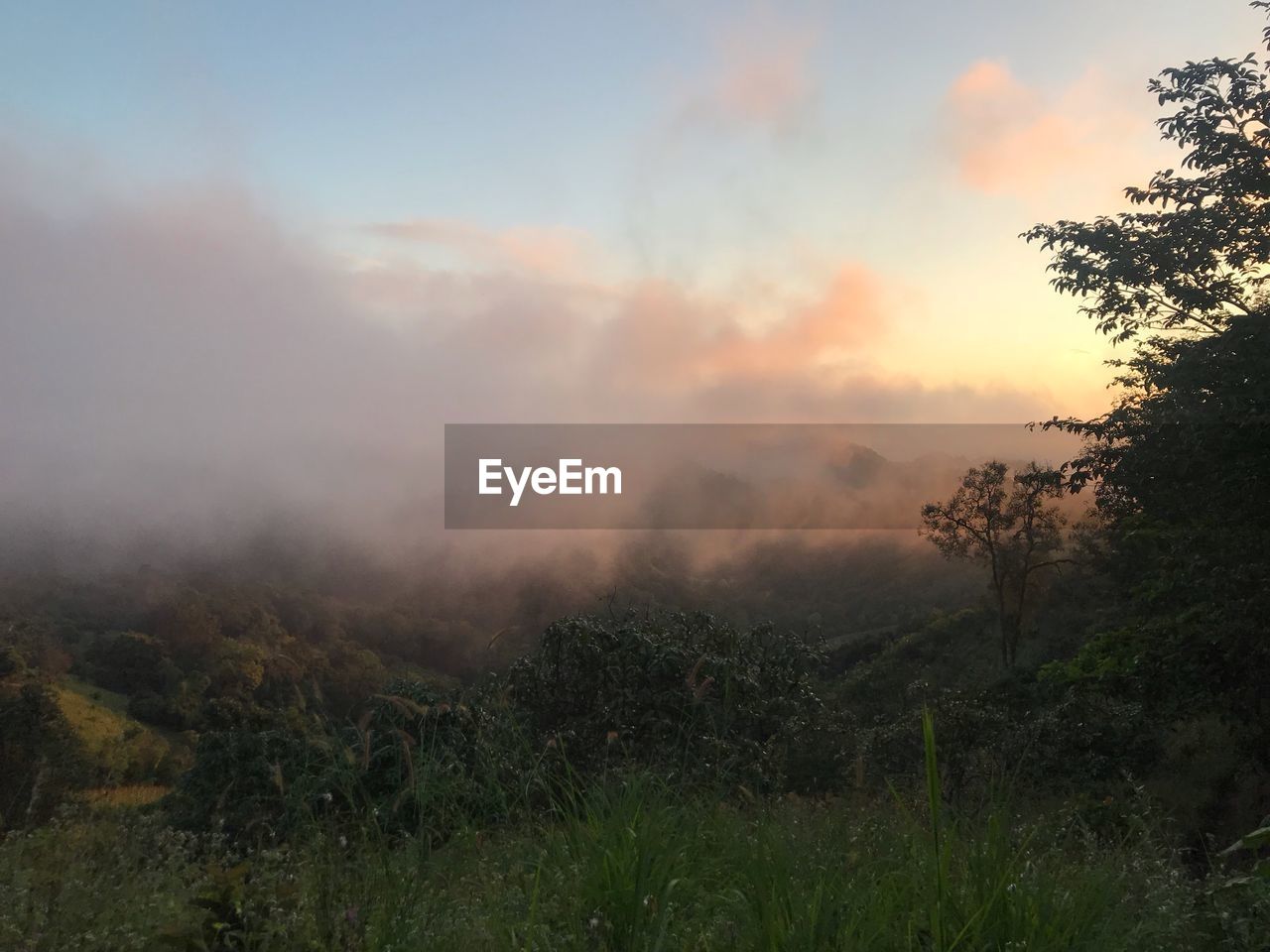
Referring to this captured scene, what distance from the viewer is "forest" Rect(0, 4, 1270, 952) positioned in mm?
3287

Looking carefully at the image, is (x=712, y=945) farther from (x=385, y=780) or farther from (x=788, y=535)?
(x=788, y=535)

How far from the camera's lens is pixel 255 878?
12.5 feet

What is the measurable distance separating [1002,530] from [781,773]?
132 feet

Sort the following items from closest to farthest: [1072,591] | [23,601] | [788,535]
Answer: [1072,591], [23,601], [788,535]

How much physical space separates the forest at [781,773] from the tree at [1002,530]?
17.9 ft

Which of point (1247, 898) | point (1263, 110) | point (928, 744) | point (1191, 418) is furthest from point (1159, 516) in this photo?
point (928, 744)

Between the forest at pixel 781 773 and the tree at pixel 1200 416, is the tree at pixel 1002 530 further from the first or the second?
the tree at pixel 1200 416

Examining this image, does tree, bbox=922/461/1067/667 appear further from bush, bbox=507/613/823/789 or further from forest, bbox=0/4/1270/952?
bush, bbox=507/613/823/789

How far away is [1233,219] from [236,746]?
15584 mm

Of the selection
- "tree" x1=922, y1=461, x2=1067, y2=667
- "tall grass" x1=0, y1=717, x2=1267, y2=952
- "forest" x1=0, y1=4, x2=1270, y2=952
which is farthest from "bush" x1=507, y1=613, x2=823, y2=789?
"tree" x1=922, y1=461, x2=1067, y2=667

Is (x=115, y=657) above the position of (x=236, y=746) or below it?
below

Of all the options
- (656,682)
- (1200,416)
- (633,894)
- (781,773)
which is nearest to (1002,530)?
(1200,416)

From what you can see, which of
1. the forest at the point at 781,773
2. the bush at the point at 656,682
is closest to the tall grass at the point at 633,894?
the forest at the point at 781,773

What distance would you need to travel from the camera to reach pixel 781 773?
5230 mm
